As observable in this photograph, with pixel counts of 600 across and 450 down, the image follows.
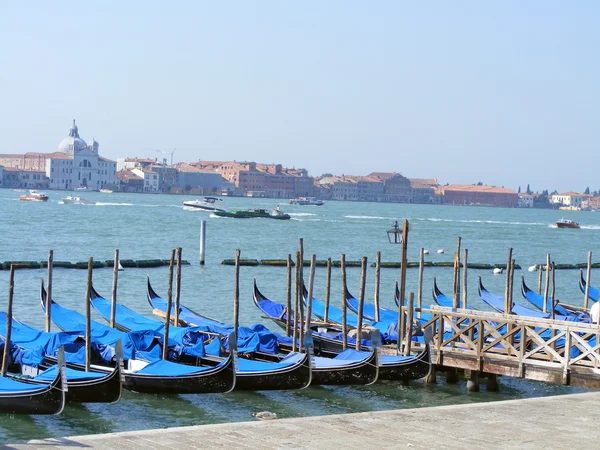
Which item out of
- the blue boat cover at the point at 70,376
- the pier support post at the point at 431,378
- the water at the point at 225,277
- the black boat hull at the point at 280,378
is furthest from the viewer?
the pier support post at the point at 431,378

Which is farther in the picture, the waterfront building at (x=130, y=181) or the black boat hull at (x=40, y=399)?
the waterfront building at (x=130, y=181)

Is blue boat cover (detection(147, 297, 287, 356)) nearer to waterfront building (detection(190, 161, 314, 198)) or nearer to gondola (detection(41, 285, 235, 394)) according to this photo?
gondola (detection(41, 285, 235, 394))

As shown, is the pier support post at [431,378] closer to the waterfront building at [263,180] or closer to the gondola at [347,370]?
the gondola at [347,370]

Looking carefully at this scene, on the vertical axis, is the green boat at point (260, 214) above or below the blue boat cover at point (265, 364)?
below

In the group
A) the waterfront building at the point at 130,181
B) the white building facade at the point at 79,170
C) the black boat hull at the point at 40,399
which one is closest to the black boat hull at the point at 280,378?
the black boat hull at the point at 40,399

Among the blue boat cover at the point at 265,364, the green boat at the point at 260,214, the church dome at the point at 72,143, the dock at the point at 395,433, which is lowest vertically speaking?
the green boat at the point at 260,214

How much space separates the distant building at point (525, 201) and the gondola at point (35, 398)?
13459 centimetres

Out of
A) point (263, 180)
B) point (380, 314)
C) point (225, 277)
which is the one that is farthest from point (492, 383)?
point (263, 180)

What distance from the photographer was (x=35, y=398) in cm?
703

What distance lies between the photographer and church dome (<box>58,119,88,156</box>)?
10888 cm

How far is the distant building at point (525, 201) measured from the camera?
458ft

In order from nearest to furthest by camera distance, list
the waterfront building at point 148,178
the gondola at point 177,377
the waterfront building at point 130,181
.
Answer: the gondola at point 177,377 < the waterfront building at point 130,181 < the waterfront building at point 148,178

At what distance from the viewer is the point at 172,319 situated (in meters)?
11.8

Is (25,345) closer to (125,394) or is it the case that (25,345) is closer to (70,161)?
(125,394)
